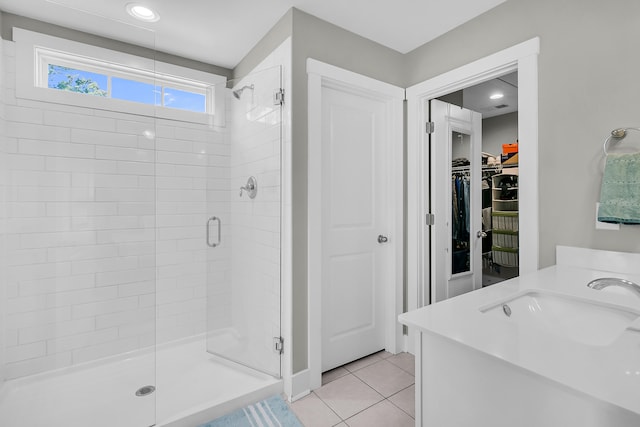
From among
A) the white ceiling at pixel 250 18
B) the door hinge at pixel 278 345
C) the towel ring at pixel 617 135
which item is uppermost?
the white ceiling at pixel 250 18

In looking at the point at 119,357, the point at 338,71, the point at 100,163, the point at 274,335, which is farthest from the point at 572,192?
the point at 119,357

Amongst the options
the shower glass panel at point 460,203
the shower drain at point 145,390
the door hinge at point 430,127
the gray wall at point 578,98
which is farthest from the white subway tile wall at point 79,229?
the gray wall at point 578,98

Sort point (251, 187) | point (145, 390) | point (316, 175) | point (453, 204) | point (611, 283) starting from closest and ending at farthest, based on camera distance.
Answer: point (611, 283) < point (145, 390) < point (316, 175) < point (251, 187) < point (453, 204)

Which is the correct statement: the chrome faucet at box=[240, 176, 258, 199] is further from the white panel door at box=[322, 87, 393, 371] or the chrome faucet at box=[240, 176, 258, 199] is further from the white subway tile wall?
the white panel door at box=[322, 87, 393, 371]

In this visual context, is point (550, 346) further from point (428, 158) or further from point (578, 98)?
point (428, 158)

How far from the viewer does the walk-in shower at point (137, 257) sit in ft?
5.18

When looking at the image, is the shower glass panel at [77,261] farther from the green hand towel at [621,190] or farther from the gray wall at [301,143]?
the green hand towel at [621,190]

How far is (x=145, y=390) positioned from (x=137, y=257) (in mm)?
813

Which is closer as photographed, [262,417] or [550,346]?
[550,346]

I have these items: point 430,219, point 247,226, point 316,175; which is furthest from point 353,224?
point 247,226

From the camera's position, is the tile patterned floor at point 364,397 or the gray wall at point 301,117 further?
the gray wall at point 301,117

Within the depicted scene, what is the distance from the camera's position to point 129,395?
72.9 inches

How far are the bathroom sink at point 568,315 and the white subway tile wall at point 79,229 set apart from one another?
1.86m

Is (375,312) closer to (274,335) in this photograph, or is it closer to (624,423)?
(274,335)
